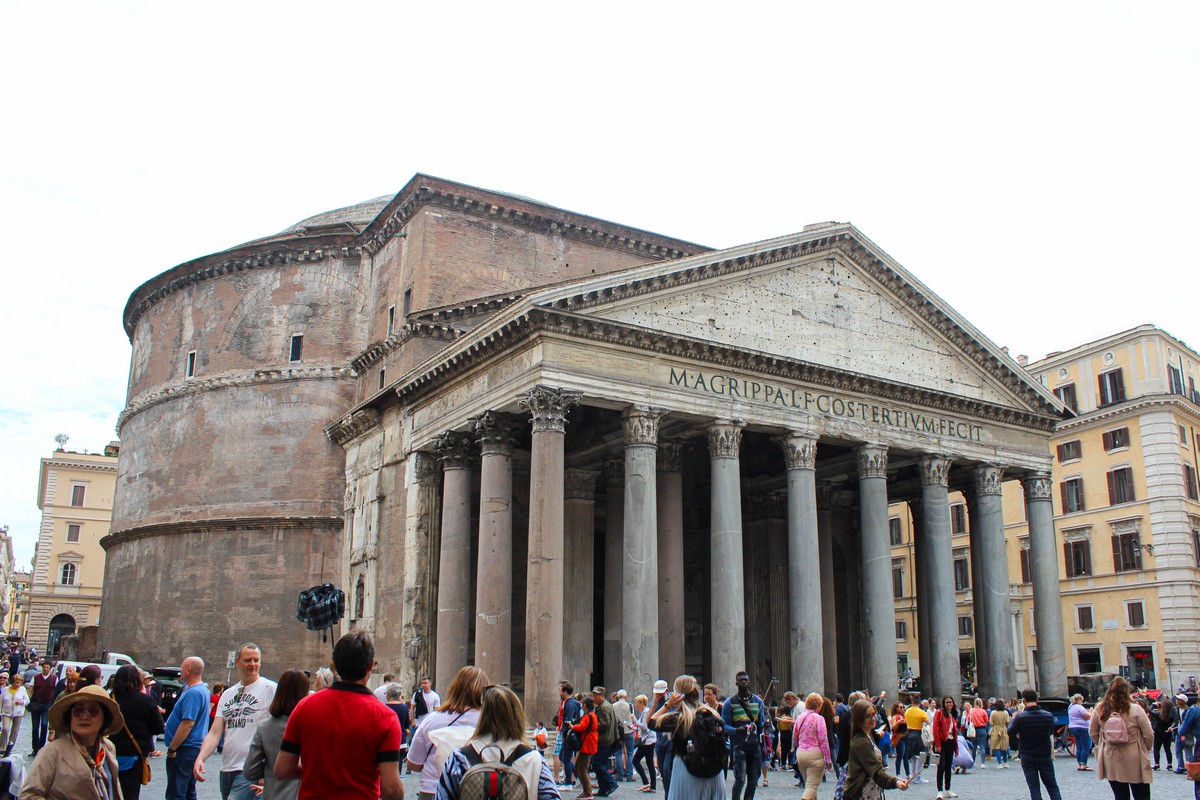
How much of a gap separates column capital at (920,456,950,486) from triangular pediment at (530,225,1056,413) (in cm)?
146

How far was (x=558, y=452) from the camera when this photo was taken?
1712cm

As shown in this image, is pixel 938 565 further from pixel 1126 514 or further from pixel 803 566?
pixel 1126 514

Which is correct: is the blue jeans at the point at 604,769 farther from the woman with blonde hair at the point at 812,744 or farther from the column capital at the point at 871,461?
the column capital at the point at 871,461

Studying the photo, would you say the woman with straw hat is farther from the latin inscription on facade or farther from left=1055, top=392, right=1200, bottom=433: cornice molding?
left=1055, top=392, right=1200, bottom=433: cornice molding

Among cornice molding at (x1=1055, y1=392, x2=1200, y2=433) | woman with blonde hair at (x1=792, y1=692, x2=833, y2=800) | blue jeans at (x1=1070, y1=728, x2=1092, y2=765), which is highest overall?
cornice molding at (x1=1055, y1=392, x2=1200, y2=433)

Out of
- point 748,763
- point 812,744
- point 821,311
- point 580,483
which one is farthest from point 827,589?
point 812,744

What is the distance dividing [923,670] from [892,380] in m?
→ 8.46

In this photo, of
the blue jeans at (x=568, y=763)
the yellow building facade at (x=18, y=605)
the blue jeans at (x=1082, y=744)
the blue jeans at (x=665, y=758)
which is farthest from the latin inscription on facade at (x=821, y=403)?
the yellow building facade at (x=18, y=605)

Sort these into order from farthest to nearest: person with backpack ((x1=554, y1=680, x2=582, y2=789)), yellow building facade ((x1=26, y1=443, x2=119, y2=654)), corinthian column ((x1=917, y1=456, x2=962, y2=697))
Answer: yellow building facade ((x1=26, y1=443, x2=119, y2=654)), corinthian column ((x1=917, y1=456, x2=962, y2=697)), person with backpack ((x1=554, y1=680, x2=582, y2=789))

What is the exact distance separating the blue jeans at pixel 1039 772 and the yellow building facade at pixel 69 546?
4835 centimetres

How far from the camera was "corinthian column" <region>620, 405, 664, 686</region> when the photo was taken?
1694cm

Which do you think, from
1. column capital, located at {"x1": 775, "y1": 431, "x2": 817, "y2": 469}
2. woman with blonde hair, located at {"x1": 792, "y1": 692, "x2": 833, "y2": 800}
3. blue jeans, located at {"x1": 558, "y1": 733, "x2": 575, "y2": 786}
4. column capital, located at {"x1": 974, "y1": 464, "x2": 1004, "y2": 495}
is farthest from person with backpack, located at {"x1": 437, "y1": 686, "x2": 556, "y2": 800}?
column capital, located at {"x1": 974, "y1": 464, "x2": 1004, "y2": 495}

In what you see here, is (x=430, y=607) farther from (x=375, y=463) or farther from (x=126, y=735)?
(x=126, y=735)

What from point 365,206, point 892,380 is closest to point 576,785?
point 892,380
